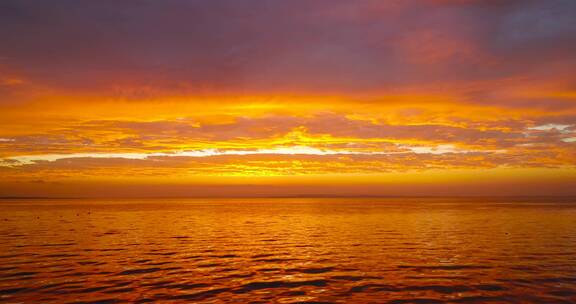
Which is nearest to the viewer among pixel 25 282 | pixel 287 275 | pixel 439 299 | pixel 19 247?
pixel 439 299

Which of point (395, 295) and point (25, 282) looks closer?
point (395, 295)

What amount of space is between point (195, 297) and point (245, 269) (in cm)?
819

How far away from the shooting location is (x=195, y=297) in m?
22.1

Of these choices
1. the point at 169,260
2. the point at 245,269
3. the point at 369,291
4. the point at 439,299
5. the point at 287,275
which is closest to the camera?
the point at 439,299

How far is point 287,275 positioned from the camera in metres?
27.8

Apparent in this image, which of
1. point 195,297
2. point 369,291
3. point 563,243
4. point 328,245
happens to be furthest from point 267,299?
point 563,243

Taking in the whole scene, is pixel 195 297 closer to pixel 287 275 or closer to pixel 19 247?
pixel 287 275

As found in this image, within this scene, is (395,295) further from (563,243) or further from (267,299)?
(563,243)

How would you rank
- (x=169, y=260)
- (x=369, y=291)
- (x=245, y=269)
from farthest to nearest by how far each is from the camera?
(x=169, y=260) → (x=245, y=269) → (x=369, y=291)

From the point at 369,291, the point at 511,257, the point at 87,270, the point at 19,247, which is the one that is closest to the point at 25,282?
the point at 87,270

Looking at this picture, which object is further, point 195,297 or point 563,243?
point 563,243

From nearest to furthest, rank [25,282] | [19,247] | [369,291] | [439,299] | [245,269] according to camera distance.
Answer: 1. [439,299]
2. [369,291]
3. [25,282]
4. [245,269]
5. [19,247]

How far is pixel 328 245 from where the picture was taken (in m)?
42.4

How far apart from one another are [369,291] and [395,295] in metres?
1.56
